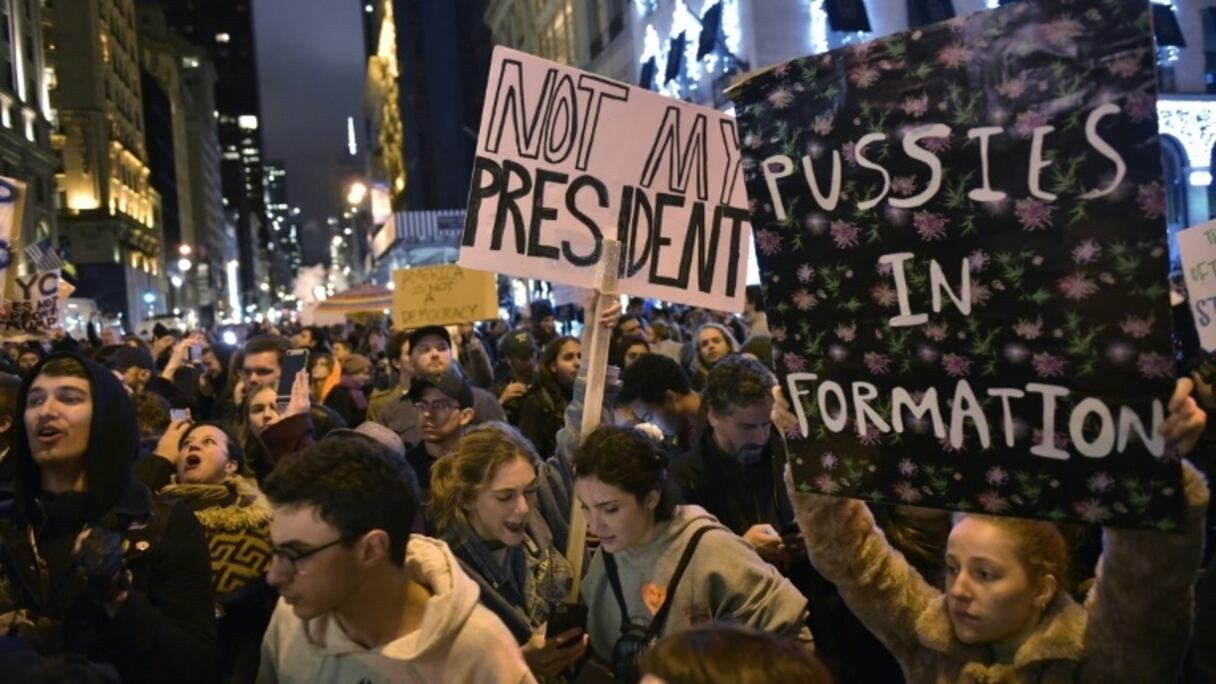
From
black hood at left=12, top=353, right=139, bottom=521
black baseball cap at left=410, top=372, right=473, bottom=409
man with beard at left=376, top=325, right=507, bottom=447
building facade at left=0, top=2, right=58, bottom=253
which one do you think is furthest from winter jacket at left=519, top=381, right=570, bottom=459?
building facade at left=0, top=2, right=58, bottom=253

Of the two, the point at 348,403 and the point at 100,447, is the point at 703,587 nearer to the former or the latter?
the point at 100,447

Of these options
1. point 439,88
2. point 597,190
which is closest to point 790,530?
point 597,190

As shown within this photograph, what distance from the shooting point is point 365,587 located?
108 inches

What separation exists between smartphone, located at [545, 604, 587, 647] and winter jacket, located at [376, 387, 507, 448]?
10.9 feet

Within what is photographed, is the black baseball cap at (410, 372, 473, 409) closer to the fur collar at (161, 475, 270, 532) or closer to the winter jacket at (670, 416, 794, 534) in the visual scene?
the winter jacket at (670, 416, 794, 534)

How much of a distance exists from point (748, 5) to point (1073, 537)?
28530mm

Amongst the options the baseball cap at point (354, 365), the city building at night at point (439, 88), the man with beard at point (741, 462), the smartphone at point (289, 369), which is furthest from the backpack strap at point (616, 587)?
the city building at night at point (439, 88)

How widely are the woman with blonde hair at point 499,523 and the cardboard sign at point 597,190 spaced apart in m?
0.76

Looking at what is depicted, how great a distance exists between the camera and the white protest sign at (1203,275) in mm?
5988

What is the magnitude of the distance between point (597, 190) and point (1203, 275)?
357 cm

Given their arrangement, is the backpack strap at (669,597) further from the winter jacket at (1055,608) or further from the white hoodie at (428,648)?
the white hoodie at (428,648)

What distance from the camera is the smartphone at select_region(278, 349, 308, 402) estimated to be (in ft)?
19.5

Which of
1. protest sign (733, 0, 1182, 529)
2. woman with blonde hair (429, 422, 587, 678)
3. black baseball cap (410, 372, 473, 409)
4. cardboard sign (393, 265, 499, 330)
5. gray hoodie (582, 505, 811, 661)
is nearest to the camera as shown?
protest sign (733, 0, 1182, 529)

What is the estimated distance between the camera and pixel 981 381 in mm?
2758
